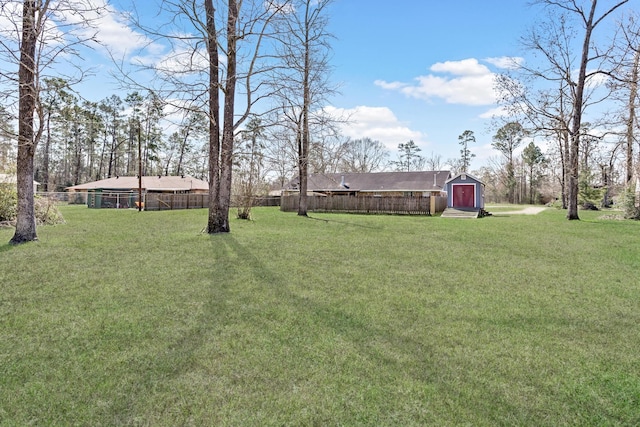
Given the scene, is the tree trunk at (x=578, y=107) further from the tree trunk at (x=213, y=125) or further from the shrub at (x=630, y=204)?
the tree trunk at (x=213, y=125)

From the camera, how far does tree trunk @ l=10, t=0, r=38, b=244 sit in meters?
7.23

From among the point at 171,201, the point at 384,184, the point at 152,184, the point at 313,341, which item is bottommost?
the point at 313,341

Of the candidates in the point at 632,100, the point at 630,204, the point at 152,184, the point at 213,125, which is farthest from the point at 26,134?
the point at 152,184

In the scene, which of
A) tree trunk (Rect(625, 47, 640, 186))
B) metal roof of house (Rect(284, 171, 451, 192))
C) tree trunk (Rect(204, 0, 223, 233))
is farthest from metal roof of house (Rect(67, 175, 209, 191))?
tree trunk (Rect(625, 47, 640, 186))

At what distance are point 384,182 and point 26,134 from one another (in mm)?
28731

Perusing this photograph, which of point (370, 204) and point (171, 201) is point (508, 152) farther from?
point (171, 201)

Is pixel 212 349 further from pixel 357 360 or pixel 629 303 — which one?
pixel 629 303

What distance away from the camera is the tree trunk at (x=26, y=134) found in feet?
23.7

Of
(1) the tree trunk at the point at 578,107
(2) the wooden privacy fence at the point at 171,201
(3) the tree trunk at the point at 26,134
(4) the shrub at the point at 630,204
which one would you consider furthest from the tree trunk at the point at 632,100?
(2) the wooden privacy fence at the point at 171,201

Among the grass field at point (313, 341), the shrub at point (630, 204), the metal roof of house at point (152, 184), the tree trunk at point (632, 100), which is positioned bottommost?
the grass field at point (313, 341)

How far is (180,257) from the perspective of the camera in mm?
6434

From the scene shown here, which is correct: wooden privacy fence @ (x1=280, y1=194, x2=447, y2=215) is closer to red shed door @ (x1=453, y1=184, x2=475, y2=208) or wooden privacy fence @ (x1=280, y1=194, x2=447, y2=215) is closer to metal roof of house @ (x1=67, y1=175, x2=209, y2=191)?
red shed door @ (x1=453, y1=184, x2=475, y2=208)

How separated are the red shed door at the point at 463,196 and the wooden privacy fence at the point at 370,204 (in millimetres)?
786

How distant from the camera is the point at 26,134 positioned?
7473 mm
